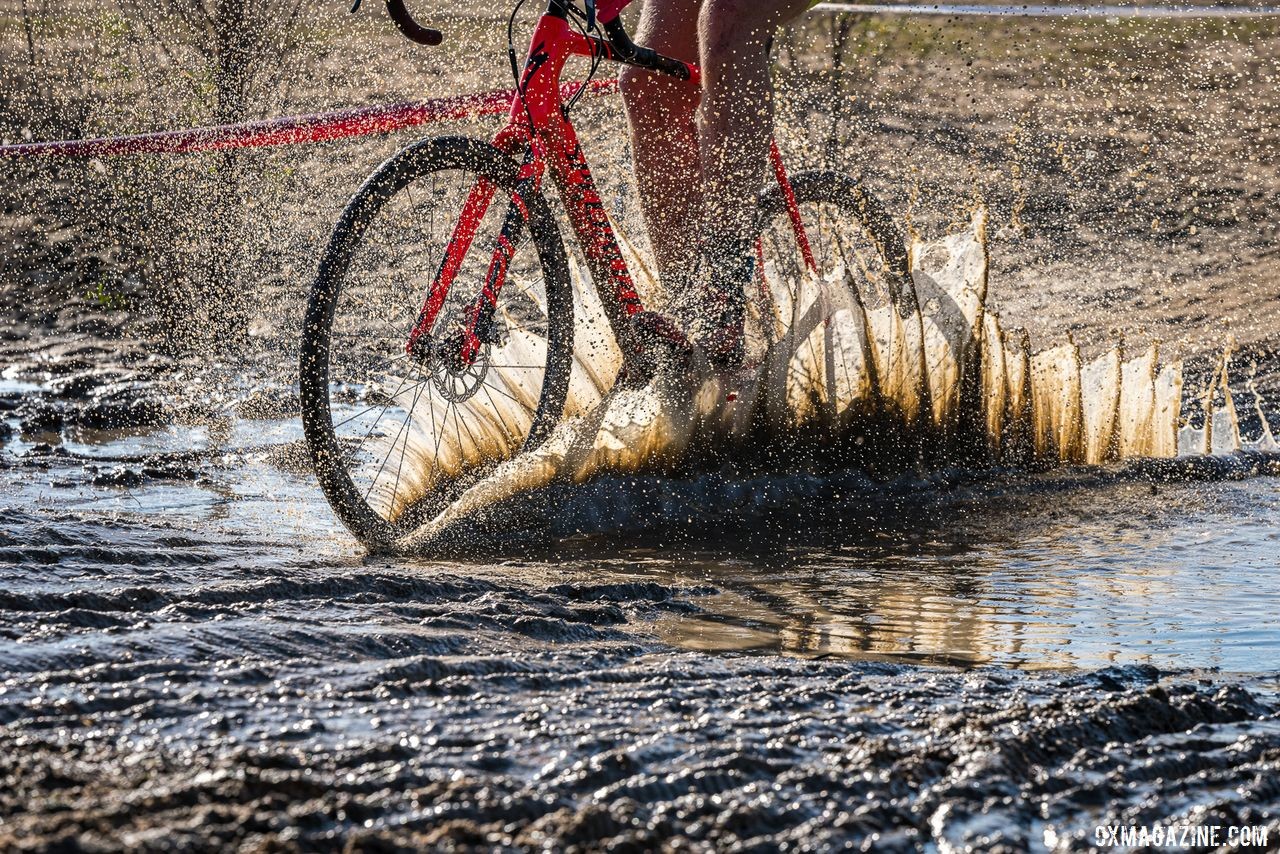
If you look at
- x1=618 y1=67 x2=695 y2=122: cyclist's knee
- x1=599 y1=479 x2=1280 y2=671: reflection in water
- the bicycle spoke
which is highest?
x1=618 y1=67 x2=695 y2=122: cyclist's knee

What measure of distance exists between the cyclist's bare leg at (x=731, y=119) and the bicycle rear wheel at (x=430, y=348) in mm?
430

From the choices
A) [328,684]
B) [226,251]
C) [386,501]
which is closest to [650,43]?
[386,501]

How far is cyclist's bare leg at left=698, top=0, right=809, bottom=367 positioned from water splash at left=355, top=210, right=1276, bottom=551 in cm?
20

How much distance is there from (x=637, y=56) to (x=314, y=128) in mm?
1822

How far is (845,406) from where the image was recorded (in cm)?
464

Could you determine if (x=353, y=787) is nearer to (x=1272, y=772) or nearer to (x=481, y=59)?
(x=1272, y=772)

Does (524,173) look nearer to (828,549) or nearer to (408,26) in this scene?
Answer: (408,26)

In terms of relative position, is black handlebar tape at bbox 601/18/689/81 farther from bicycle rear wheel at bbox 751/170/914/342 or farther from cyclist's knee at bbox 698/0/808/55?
bicycle rear wheel at bbox 751/170/914/342

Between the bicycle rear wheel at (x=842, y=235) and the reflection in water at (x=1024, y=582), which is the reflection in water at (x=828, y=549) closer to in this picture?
the reflection in water at (x=1024, y=582)

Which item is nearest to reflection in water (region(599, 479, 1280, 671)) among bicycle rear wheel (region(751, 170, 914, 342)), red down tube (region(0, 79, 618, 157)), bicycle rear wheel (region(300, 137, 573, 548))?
bicycle rear wheel (region(300, 137, 573, 548))

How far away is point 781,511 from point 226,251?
4514 millimetres

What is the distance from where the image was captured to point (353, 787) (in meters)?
2.00

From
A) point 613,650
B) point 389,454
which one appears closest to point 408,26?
point 389,454

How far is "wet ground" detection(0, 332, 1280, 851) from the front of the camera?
6.54ft
